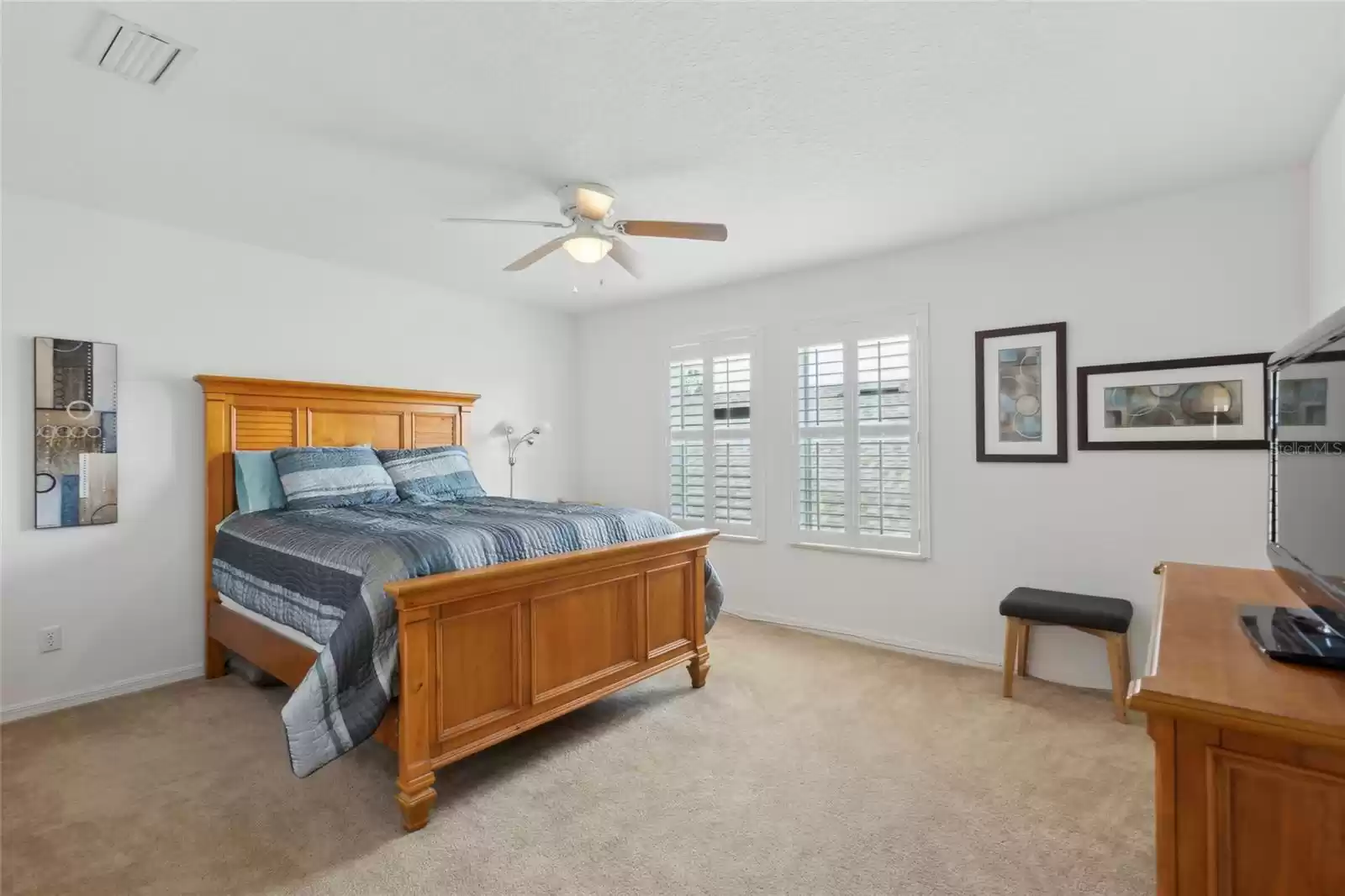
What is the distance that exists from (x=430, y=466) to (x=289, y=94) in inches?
88.7

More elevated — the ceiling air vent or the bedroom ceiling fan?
the ceiling air vent

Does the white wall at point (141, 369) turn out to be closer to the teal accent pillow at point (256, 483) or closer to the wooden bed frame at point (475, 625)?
the wooden bed frame at point (475, 625)

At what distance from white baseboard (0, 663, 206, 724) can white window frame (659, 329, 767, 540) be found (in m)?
3.13

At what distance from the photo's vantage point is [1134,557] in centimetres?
314

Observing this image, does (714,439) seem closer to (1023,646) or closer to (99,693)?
(1023,646)

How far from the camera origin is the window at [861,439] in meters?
3.86

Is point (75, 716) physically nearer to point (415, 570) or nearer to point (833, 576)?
point (415, 570)

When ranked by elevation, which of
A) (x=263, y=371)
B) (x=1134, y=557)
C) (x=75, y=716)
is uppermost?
(x=263, y=371)

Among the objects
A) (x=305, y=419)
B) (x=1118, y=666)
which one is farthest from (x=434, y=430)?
(x=1118, y=666)

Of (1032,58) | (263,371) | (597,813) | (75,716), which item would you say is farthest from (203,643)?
(1032,58)

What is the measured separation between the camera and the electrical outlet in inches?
120

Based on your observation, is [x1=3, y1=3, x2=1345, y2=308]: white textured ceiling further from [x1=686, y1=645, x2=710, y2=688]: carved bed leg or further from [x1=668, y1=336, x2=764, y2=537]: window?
[x1=686, y1=645, x2=710, y2=688]: carved bed leg

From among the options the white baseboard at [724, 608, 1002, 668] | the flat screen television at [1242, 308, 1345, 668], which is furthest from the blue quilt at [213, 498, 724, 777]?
the flat screen television at [1242, 308, 1345, 668]

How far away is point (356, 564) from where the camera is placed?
2.29 meters
